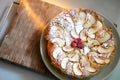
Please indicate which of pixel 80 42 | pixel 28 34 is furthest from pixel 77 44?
pixel 28 34

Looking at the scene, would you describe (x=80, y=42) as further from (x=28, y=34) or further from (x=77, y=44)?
(x=28, y=34)

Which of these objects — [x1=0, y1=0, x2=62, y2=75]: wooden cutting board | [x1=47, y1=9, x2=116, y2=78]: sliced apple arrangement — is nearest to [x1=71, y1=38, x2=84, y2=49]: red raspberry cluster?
[x1=47, y1=9, x2=116, y2=78]: sliced apple arrangement

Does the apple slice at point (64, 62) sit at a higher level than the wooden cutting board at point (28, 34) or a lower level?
lower

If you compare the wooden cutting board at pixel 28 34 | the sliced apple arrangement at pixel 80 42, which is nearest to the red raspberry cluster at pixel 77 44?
the sliced apple arrangement at pixel 80 42

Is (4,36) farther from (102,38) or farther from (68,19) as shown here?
(102,38)

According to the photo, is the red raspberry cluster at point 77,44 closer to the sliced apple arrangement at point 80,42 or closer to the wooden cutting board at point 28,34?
the sliced apple arrangement at point 80,42

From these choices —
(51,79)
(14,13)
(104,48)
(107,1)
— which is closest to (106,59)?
(104,48)
